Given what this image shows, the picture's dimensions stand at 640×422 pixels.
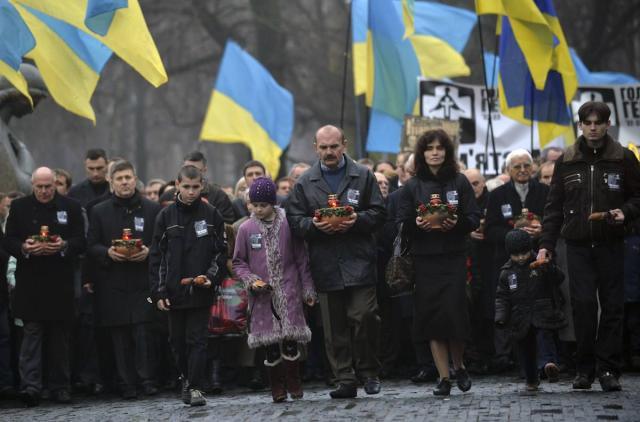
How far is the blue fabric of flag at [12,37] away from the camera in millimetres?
11930

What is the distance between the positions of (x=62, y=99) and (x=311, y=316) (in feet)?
10.3

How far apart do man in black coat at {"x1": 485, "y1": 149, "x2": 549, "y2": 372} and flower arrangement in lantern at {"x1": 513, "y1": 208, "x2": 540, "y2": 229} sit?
0.14 meters

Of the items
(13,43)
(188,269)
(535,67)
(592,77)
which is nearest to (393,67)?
(535,67)

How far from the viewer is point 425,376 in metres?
12.8

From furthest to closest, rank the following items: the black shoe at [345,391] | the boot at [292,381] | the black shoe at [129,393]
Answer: the black shoe at [129,393]
the boot at [292,381]
the black shoe at [345,391]

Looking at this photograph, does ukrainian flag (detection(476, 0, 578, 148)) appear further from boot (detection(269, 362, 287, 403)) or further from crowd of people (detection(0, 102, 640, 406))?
boot (detection(269, 362, 287, 403))

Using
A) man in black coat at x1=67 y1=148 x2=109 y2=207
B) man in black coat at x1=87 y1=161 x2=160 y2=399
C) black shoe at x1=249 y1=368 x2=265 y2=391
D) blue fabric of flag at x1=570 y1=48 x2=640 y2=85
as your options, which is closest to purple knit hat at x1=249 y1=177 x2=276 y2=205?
man in black coat at x1=87 y1=161 x2=160 y2=399

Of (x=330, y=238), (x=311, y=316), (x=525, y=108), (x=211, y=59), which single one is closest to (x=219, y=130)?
(x=525, y=108)

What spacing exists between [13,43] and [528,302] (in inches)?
195

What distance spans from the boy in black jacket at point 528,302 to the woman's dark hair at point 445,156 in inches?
30.4

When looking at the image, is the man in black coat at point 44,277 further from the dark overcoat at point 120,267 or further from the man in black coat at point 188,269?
the man in black coat at point 188,269

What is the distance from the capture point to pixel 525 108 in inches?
669

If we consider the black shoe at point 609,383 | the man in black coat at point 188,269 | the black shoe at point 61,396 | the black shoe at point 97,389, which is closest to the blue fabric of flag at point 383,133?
the black shoe at point 97,389

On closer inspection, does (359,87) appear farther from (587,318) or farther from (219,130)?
(587,318)
